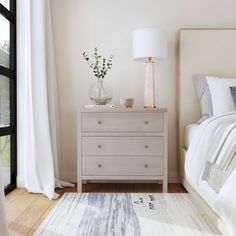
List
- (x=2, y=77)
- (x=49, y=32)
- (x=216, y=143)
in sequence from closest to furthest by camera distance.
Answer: (x=216, y=143)
(x=2, y=77)
(x=49, y=32)

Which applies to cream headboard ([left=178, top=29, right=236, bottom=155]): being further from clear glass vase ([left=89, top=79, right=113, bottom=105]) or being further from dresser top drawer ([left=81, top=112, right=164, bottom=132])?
clear glass vase ([left=89, top=79, right=113, bottom=105])

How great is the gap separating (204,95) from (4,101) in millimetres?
1775

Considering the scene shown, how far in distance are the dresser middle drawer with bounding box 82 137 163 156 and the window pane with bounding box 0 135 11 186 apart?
0.66m

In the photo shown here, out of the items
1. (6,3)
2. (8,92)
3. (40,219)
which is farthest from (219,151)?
(6,3)

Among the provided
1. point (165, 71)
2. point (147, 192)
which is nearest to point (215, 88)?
point (165, 71)

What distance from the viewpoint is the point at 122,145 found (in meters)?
2.90

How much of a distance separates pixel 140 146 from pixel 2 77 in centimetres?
130

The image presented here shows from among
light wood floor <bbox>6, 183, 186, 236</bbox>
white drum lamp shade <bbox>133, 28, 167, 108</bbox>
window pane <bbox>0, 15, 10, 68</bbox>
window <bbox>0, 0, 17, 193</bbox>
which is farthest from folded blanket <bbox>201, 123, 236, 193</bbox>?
window pane <bbox>0, 15, 10, 68</bbox>

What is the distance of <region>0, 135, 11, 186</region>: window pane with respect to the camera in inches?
112

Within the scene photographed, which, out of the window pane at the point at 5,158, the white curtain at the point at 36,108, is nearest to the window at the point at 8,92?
the window pane at the point at 5,158

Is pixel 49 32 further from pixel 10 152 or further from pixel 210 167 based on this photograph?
pixel 210 167

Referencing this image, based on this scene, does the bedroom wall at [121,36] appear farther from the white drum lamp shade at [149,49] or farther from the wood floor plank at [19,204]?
the wood floor plank at [19,204]

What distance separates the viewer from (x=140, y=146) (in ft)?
9.52

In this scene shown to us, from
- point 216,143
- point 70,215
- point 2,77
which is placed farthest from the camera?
point 2,77
